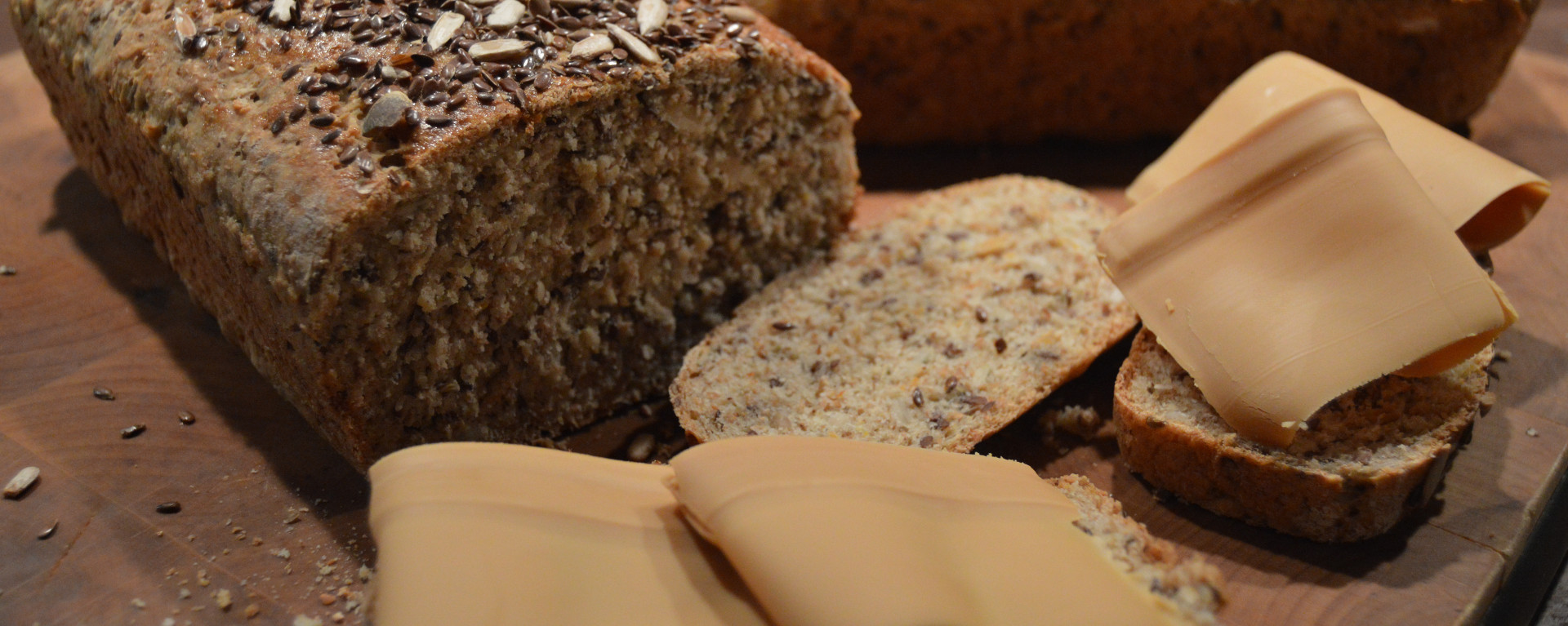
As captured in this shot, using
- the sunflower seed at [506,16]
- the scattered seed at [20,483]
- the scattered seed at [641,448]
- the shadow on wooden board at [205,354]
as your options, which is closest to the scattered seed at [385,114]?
the sunflower seed at [506,16]

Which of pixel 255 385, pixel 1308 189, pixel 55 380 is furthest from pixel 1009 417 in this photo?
pixel 55 380

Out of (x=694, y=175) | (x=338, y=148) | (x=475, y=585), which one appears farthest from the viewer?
(x=694, y=175)

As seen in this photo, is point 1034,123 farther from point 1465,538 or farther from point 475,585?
point 475,585

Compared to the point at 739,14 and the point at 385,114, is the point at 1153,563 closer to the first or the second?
the point at 739,14

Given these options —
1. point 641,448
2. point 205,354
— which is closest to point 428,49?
point 641,448

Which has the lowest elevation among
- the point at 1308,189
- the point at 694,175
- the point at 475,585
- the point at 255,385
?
the point at 255,385

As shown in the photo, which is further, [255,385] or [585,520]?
[255,385]

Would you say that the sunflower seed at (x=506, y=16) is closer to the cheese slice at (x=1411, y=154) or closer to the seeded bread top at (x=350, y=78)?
the seeded bread top at (x=350, y=78)
